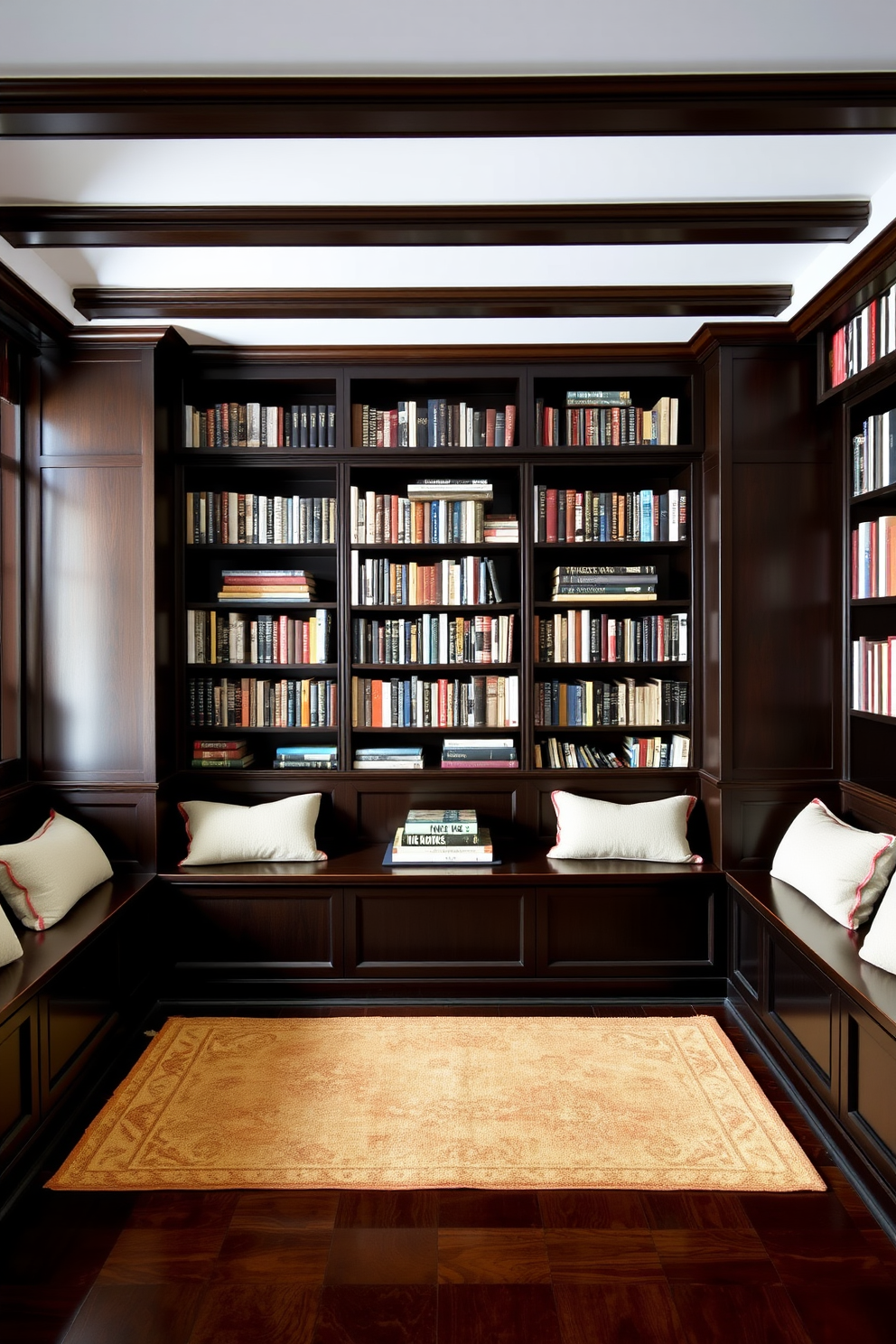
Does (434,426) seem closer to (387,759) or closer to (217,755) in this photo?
(387,759)

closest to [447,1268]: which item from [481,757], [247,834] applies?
[247,834]

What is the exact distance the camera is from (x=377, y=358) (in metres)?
3.71

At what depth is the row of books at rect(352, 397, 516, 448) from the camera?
374cm

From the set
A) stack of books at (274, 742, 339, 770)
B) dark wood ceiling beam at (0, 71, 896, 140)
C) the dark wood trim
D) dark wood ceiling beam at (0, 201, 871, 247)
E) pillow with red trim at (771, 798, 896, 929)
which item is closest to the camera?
dark wood ceiling beam at (0, 71, 896, 140)

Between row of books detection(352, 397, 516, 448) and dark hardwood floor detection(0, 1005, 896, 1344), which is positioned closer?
dark hardwood floor detection(0, 1005, 896, 1344)

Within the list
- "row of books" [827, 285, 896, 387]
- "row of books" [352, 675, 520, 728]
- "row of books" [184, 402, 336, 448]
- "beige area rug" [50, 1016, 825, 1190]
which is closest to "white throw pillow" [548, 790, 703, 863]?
"row of books" [352, 675, 520, 728]

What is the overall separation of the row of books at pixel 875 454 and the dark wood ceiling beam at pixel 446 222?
0.70m

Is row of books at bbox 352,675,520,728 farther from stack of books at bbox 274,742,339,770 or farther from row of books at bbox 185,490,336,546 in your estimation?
row of books at bbox 185,490,336,546

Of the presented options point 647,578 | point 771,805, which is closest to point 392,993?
point 771,805

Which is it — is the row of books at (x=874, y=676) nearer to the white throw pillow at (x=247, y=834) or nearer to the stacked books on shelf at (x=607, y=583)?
the stacked books on shelf at (x=607, y=583)

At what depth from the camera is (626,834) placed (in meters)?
3.61

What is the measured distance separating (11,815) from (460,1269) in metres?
2.34

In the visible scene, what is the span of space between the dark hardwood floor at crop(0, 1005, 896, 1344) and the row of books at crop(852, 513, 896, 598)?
1997 millimetres

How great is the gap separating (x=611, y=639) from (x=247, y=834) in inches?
71.8
